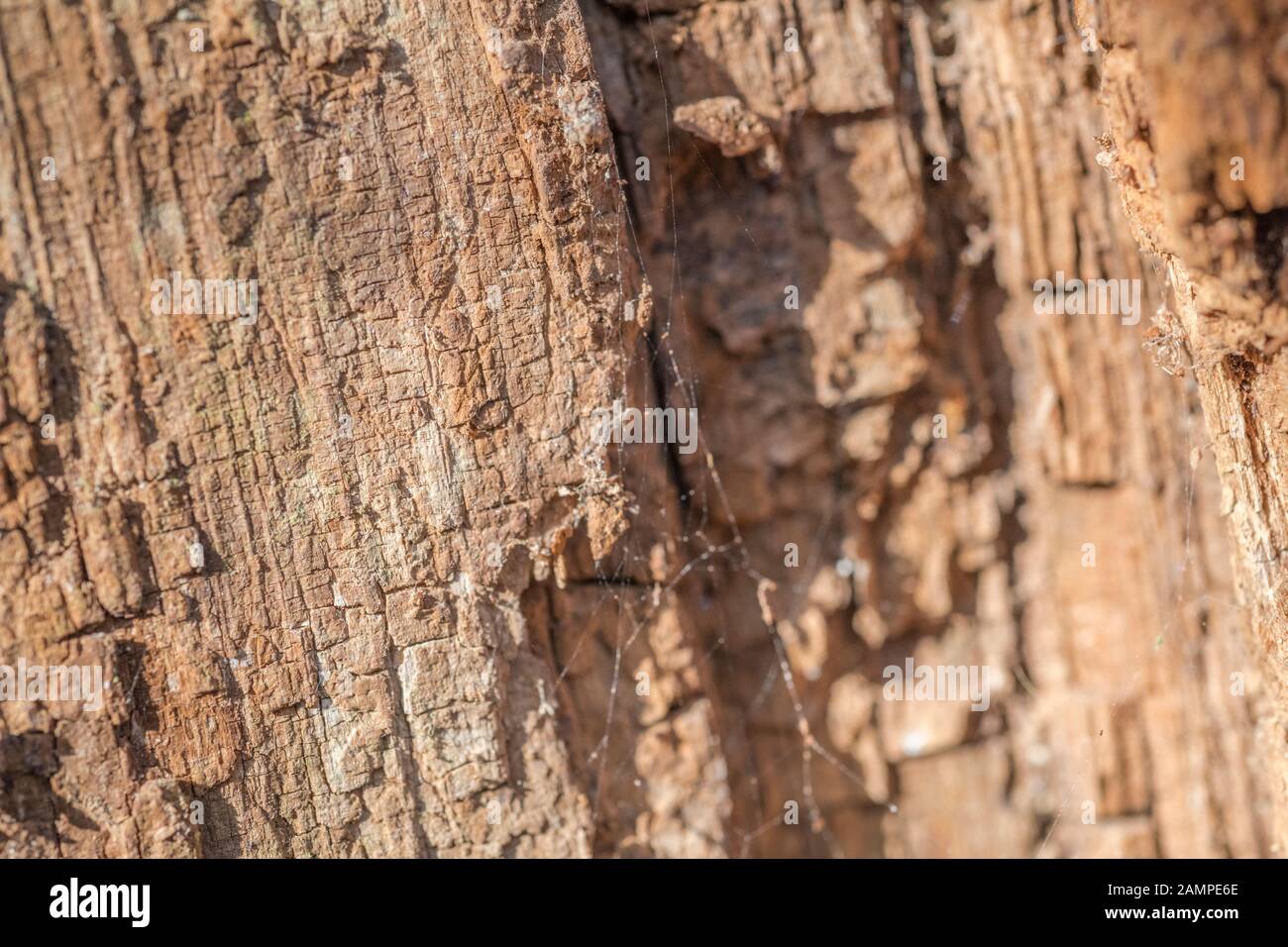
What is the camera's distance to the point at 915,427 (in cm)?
336

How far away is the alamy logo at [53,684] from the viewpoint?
2.68 metres

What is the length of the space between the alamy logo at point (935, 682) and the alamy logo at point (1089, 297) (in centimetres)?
144

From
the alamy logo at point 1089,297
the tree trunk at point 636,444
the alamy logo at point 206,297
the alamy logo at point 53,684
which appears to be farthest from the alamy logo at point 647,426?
the alamy logo at point 53,684

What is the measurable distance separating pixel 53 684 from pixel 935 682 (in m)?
3.10

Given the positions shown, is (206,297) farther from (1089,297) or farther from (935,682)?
(1089,297)

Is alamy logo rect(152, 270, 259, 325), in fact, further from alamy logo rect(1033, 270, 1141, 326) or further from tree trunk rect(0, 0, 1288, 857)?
alamy logo rect(1033, 270, 1141, 326)

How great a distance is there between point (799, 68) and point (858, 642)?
2.17 m

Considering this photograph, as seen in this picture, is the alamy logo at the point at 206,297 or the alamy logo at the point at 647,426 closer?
the alamy logo at the point at 206,297

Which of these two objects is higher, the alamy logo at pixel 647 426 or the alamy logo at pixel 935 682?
the alamy logo at pixel 647 426
